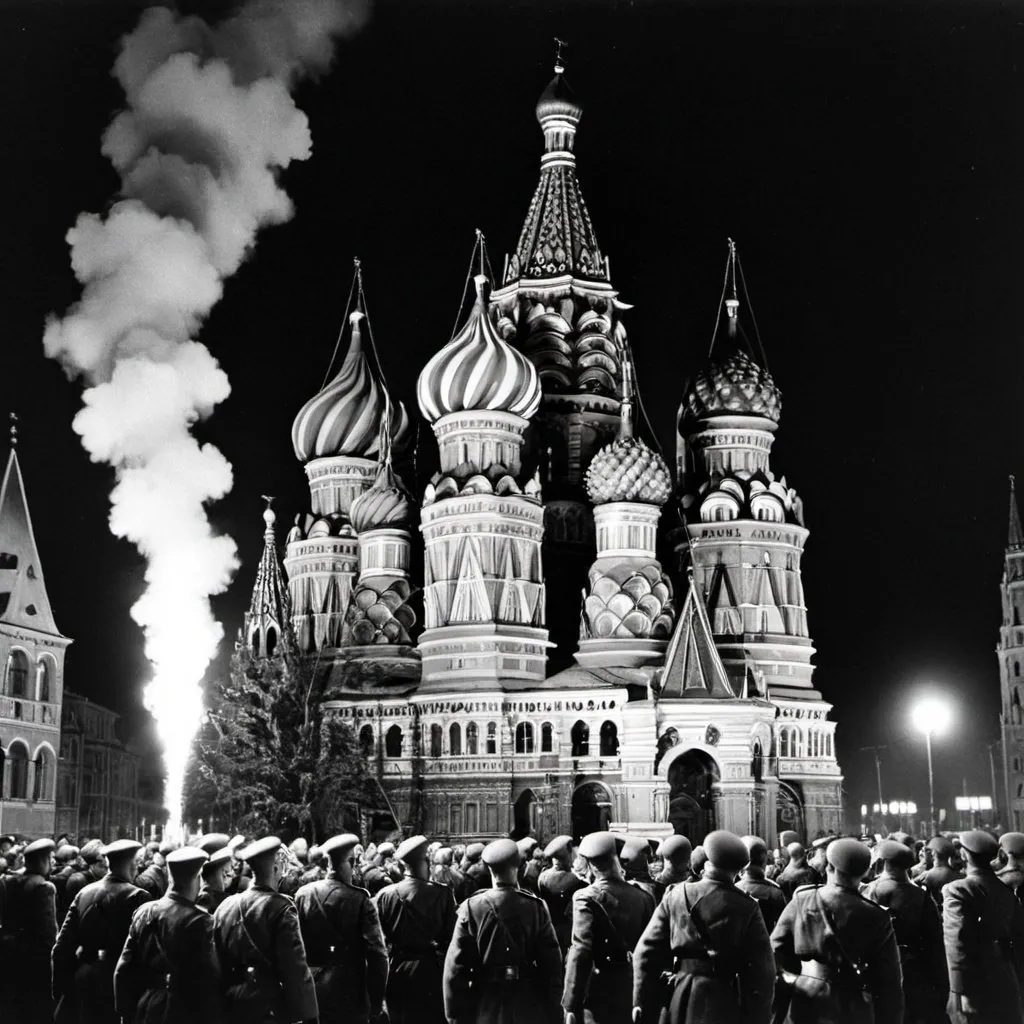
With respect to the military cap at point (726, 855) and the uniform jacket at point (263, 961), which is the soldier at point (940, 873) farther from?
the uniform jacket at point (263, 961)

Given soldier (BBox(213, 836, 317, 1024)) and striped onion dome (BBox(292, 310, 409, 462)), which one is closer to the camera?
soldier (BBox(213, 836, 317, 1024))

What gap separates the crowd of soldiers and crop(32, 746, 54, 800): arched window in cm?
3292

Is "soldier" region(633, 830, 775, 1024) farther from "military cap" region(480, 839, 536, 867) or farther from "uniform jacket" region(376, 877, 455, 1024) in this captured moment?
"uniform jacket" region(376, 877, 455, 1024)

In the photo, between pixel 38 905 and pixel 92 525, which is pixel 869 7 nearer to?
pixel 38 905

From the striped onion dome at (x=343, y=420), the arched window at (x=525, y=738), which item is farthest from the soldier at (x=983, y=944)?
the striped onion dome at (x=343, y=420)

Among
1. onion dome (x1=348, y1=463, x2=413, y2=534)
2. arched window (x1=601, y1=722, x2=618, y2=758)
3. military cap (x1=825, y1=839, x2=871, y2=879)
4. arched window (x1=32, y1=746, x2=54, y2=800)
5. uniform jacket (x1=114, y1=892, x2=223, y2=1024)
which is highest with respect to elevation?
onion dome (x1=348, y1=463, x2=413, y2=534)

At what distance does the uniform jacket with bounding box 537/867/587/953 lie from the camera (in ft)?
41.8

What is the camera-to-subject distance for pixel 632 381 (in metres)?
51.5

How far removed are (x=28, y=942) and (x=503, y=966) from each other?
4184 millimetres

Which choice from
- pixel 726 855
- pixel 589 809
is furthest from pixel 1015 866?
pixel 589 809

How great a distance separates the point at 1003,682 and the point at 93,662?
115ft

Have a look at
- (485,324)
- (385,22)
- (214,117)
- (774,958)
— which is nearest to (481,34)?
(385,22)

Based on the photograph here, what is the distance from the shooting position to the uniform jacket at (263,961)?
8430mm

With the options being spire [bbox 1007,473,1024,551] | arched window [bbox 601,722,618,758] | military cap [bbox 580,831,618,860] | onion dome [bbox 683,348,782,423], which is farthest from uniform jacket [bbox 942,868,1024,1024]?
spire [bbox 1007,473,1024,551]
